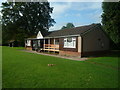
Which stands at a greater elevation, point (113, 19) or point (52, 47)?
point (113, 19)

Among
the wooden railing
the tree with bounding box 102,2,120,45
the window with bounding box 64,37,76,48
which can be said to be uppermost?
the tree with bounding box 102,2,120,45

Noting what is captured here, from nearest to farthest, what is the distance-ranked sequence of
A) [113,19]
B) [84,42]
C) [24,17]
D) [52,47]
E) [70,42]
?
[84,42] < [70,42] < [113,19] < [52,47] < [24,17]

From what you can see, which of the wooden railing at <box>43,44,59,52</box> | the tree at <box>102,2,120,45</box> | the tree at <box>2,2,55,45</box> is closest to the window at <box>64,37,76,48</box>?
the wooden railing at <box>43,44,59,52</box>

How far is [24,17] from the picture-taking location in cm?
3984

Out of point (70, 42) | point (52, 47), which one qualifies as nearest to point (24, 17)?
point (52, 47)

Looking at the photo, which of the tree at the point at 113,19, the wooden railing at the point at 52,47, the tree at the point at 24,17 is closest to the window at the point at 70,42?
the wooden railing at the point at 52,47

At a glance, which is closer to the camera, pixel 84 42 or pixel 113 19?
pixel 84 42

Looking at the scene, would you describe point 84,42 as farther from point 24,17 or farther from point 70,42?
point 24,17

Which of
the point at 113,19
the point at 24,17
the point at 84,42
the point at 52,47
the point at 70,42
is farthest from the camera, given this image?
the point at 24,17

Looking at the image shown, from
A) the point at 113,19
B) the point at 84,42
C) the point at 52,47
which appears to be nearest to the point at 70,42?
the point at 84,42

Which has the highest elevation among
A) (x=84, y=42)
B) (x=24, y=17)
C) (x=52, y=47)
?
(x=24, y=17)

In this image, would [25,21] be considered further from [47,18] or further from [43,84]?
[43,84]

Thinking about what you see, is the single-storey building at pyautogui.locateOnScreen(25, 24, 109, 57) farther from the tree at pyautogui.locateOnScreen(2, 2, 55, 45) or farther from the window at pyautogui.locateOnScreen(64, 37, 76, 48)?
the tree at pyautogui.locateOnScreen(2, 2, 55, 45)

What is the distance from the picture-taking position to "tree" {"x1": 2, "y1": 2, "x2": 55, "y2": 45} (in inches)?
1483
